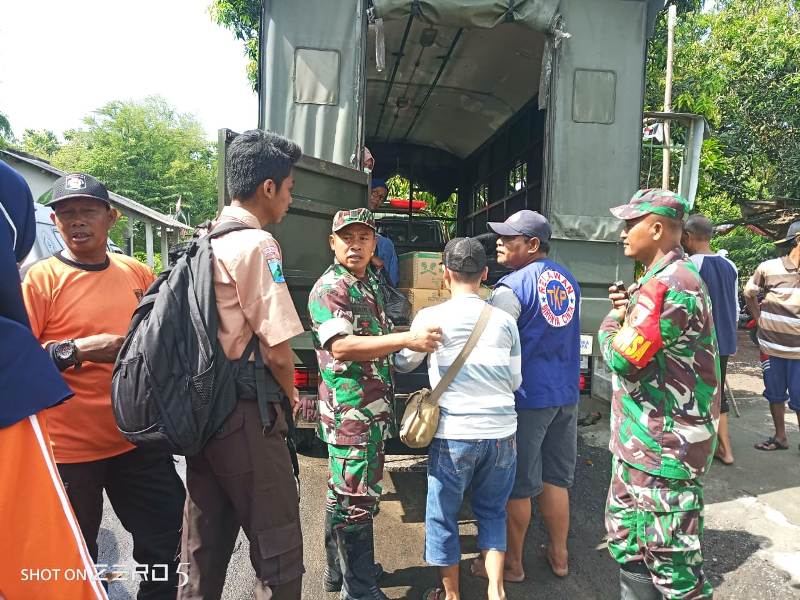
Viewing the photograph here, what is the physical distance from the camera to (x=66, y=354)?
6.20 feet

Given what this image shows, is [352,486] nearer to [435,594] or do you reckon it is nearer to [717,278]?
[435,594]

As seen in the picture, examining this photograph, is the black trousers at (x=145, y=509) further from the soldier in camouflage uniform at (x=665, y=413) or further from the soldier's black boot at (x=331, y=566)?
the soldier in camouflage uniform at (x=665, y=413)

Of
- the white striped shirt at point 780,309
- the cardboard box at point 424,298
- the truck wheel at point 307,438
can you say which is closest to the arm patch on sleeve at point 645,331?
the cardboard box at point 424,298

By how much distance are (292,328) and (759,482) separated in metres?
4.19

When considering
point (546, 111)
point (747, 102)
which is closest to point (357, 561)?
point (546, 111)

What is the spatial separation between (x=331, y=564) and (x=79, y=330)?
62.2 inches

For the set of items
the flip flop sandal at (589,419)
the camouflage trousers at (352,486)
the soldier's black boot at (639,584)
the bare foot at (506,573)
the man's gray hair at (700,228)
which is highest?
the man's gray hair at (700,228)

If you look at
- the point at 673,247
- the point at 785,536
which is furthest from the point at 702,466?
the point at 785,536

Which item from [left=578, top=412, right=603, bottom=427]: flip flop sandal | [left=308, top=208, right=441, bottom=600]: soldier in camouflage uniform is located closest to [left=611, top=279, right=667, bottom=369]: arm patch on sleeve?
[left=308, top=208, right=441, bottom=600]: soldier in camouflage uniform

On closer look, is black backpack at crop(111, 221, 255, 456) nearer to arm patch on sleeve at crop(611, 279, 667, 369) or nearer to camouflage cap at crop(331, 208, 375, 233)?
camouflage cap at crop(331, 208, 375, 233)

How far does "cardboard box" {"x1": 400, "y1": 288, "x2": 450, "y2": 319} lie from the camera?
3.71 metres

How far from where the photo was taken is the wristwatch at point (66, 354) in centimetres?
188

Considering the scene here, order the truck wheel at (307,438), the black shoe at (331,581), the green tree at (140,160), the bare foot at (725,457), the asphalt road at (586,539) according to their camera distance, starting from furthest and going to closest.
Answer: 1. the green tree at (140,160)
2. the bare foot at (725,457)
3. the truck wheel at (307,438)
4. the asphalt road at (586,539)
5. the black shoe at (331,581)

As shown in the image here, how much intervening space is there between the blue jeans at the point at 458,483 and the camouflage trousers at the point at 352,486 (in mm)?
265
